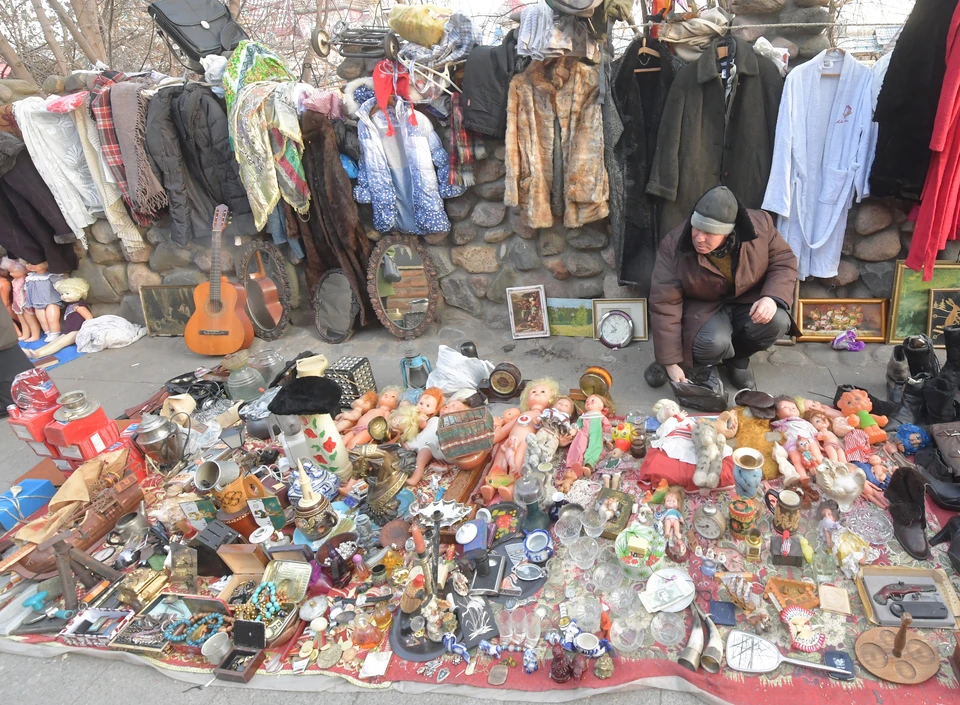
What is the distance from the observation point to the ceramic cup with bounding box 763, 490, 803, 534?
2379 mm

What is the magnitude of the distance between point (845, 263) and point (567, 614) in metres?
3.20

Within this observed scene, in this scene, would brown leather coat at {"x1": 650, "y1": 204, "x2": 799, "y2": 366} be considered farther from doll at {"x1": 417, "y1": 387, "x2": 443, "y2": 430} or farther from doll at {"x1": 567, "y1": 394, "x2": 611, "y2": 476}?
doll at {"x1": 417, "y1": 387, "x2": 443, "y2": 430}

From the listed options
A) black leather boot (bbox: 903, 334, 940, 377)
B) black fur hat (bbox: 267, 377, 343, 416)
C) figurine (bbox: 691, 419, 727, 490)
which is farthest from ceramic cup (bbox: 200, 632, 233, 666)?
black leather boot (bbox: 903, 334, 940, 377)

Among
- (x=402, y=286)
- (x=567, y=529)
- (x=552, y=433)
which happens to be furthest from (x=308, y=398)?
(x=402, y=286)

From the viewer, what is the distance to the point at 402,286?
Answer: 4816 mm

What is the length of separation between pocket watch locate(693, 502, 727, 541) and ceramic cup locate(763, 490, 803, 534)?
0.68 ft

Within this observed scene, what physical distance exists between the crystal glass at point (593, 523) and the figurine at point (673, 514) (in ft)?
0.85

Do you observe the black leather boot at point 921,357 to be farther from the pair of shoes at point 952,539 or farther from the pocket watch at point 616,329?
the pocket watch at point 616,329

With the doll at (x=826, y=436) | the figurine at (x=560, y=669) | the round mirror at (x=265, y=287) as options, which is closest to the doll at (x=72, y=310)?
the round mirror at (x=265, y=287)

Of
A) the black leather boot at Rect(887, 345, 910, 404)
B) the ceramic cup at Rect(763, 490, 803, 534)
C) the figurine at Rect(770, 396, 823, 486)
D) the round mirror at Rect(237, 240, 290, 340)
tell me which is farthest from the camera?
the round mirror at Rect(237, 240, 290, 340)

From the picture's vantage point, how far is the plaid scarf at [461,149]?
418 cm

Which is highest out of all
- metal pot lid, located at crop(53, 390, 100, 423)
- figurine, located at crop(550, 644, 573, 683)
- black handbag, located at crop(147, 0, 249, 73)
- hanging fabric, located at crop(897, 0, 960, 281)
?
black handbag, located at crop(147, 0, 249, 73)

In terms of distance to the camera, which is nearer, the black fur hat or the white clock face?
the black fur hat

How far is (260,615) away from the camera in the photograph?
7.55ft
